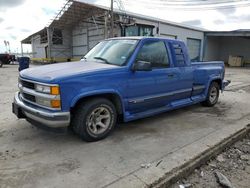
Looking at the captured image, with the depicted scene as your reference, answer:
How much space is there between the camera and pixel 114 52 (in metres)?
4.61

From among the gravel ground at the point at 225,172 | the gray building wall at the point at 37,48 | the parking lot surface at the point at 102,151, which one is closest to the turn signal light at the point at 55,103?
the parking lot surface at the point at 102,151

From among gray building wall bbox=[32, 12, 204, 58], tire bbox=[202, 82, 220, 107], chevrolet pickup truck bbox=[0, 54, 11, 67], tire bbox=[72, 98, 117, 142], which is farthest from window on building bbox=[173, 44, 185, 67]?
chevrolet pickup truck bbox=[0, 54, 11, 67]

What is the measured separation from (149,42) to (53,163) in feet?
9.61

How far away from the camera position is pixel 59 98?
11.2 ft

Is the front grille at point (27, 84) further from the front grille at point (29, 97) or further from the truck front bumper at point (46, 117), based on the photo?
the truck front bumper at point (46, 117)

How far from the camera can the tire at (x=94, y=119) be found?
148 inches

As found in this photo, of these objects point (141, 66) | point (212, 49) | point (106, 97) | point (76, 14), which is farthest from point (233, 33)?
point (106, 97)

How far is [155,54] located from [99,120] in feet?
6.08

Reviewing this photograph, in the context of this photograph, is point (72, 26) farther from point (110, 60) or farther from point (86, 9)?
point (110, 60)

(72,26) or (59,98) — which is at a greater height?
(72,26)

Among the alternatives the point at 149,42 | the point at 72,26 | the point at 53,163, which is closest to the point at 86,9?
the point at 72,26

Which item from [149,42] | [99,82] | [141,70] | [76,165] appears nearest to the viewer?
[76,165]

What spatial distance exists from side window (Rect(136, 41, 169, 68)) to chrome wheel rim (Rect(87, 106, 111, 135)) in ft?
3.97

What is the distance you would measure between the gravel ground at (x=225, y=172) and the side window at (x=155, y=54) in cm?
211
